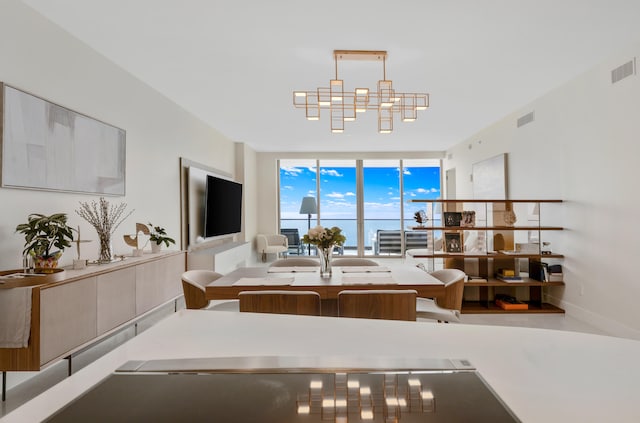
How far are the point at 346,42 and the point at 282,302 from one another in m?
A: 2.38

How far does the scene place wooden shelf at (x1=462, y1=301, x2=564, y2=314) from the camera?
4.37 m

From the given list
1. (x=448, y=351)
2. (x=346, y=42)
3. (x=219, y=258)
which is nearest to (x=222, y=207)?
(x=219, y=258)

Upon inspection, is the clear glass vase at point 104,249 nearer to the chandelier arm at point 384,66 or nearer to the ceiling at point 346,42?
the ceiling at point 346,42

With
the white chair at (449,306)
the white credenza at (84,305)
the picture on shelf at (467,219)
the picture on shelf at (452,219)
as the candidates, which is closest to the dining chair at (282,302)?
the white chair at (449,306)

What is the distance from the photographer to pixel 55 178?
2865 mm

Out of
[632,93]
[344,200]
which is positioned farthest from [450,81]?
[344,200]

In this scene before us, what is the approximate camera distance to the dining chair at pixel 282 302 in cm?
228

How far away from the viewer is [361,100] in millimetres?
4844

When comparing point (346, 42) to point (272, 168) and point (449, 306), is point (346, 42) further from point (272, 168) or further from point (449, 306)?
point (272, 168)

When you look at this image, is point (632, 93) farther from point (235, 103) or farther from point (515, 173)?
point (235, 103)

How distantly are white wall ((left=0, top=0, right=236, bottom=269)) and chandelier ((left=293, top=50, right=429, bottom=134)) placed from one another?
69.4 inches

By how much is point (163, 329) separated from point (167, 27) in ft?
8.93

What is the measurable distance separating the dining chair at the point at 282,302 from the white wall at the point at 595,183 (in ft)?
10.4

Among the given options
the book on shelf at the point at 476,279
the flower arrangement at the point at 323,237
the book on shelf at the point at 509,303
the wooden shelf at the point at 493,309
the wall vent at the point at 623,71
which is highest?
the wall vent at the point at 623,71
